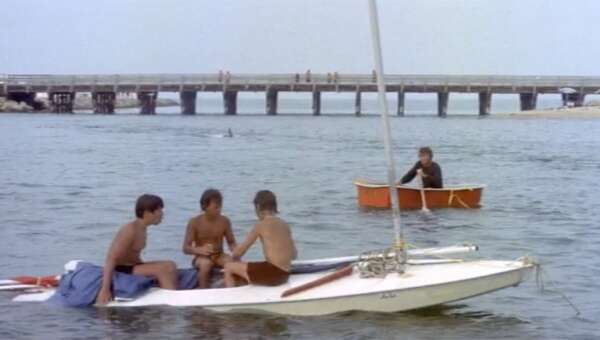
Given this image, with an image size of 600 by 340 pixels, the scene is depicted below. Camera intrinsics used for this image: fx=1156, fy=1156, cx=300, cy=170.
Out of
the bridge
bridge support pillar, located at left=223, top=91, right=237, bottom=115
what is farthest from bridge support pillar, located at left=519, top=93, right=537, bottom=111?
bridge support pillar, located at left=223, top=91, right=237, bottom=115

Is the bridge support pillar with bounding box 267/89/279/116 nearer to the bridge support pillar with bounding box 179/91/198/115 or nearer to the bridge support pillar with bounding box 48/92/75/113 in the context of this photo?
the bridge support pillar with bounding box 179/91/198/115

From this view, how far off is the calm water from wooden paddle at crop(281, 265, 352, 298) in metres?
0.33

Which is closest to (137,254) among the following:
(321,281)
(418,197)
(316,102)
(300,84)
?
(321,281)

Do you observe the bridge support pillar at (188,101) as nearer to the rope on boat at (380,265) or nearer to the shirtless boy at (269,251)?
the shirtless boy at (269,251)

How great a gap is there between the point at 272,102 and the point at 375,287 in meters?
77.9

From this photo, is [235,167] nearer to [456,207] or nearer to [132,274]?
[456,207]

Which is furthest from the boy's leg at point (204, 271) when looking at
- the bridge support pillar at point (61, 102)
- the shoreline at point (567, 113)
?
the bridge support pillar at point (61, 102)

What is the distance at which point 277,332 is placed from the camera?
11.3 m

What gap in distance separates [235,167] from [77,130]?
88.1 ft

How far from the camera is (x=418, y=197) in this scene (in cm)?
2172

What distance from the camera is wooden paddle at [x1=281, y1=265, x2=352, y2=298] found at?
11.4m

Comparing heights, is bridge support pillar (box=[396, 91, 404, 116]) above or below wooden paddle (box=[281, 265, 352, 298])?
below

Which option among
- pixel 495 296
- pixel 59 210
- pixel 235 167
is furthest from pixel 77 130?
pixel 495 296

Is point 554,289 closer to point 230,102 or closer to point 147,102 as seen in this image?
point 230,102
